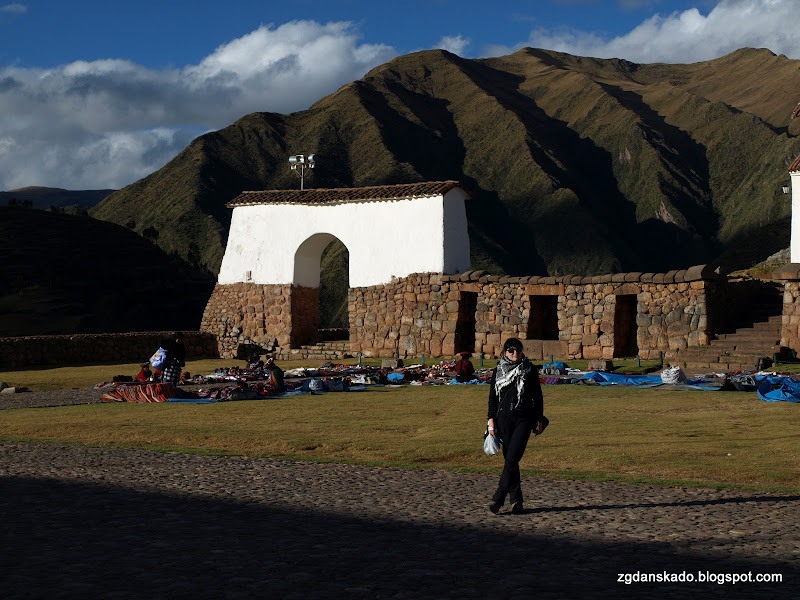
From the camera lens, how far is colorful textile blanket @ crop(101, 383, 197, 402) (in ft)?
49.6

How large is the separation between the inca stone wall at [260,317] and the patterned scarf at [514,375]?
18113mm

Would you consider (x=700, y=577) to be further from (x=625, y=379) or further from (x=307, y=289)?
(x=307, y=289)

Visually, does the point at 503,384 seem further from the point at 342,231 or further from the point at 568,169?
the point at 568,169

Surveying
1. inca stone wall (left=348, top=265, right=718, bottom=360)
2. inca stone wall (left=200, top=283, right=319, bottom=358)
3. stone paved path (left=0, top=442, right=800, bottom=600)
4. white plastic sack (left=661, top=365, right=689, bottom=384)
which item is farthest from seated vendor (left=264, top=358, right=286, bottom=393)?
inca stone wall (left=200, top=283, right=319, bottom=358)

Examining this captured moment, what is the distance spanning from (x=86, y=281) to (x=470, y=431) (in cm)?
3817

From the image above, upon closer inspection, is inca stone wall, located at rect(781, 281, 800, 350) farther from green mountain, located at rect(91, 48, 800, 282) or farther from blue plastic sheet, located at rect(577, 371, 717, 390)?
green mountain, located at rect(91, 48, 800, 282)

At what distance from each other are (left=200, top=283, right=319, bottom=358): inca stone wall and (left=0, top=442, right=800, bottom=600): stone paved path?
54.5 feet

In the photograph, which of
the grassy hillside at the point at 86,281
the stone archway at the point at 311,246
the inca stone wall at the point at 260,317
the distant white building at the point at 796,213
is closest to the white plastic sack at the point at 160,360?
the stone archway at the point at 311,246

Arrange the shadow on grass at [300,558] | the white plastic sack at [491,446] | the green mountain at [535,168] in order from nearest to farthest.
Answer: the shadow on grass at [300,558], the white plastic sack at [491,446], the green mountain at [535,168]

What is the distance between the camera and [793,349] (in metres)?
17.5

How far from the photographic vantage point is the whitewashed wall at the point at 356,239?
2314cm

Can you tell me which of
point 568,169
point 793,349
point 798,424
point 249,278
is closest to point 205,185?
point 568,169

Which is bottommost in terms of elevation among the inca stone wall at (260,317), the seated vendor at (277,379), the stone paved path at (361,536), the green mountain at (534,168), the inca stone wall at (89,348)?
the stone paved path at (361,536)

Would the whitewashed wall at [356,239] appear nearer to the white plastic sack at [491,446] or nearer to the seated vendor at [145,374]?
the seated vendor at [145,374]
